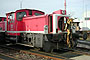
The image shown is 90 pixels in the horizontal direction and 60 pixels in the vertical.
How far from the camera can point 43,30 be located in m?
8.06

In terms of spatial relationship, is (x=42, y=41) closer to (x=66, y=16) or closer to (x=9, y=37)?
(x=66, y=16)

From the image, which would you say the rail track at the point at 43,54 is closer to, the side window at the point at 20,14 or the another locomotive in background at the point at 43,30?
the another locomotive in background at the point at 43,30

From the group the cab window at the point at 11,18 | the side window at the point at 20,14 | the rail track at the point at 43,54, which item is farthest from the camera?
the cab window at the point at 11,18

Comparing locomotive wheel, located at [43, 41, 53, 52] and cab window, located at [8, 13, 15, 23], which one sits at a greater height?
cab window, located at [8, 13, 15, 23]

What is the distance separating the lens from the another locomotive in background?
7.44 meters

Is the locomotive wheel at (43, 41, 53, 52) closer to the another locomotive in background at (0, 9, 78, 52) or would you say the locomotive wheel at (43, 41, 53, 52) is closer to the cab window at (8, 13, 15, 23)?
the another locomotive in background at (0, 9, 78, 52)

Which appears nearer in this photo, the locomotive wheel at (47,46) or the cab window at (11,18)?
the locomotive wheel at (47,46)

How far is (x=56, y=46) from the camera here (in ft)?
25.1

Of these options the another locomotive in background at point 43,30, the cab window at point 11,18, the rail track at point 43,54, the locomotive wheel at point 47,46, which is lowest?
the rail track at point 43,54

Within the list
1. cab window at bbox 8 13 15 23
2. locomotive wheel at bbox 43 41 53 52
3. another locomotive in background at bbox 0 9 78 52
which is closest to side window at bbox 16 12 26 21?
another locomotive in background at bbox 0 9 78 52

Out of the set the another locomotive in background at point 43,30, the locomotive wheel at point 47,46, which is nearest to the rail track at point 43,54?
the locomotive wheel at point 47,46

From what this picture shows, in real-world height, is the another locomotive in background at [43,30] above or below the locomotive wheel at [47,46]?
above

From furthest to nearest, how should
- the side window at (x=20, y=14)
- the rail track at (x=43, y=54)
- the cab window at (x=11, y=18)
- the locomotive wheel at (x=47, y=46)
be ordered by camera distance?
the cab window at (x=11, y=18) → the side window at (x=20, y=14) → the locomotive wheel at (x=47, y=46) → the rail track at (x=43, y=54)

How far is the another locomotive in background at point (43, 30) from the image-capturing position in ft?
24.4
